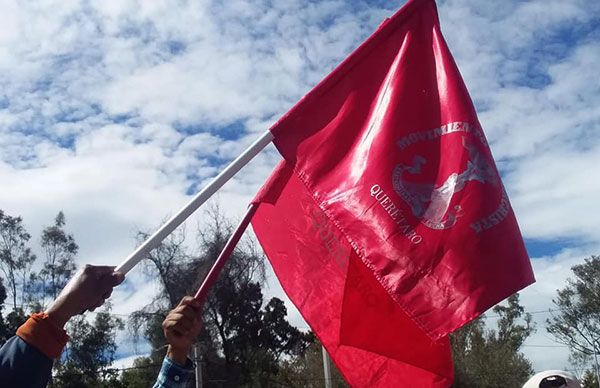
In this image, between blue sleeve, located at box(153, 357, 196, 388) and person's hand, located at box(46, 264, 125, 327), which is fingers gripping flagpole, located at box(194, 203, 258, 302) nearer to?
blue sleeve, located at box(153, 357, 196, 388)


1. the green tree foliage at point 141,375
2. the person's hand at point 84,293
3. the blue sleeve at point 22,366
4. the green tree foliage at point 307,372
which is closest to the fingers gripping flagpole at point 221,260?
the person's hand at point 84,293

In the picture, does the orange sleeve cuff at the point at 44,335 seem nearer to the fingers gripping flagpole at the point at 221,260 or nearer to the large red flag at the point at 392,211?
the fingers gripping flagpole at the point at 221,260

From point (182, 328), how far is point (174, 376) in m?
0.18

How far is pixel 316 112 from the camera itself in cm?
439

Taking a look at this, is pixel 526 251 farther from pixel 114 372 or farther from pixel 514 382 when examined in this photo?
pixel 514 382

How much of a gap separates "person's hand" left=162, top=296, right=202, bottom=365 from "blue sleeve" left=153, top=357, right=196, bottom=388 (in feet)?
0.08

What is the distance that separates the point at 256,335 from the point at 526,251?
33.6m

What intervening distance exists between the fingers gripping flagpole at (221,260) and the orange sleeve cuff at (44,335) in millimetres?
1010

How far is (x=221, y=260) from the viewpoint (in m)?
3.47

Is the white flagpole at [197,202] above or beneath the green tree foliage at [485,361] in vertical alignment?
beneath

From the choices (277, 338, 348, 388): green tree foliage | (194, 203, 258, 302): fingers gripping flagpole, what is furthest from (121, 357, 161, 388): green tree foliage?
(194, 203, 258, 302): fingers gripping flagpole

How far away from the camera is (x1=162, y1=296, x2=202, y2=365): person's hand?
2715 millimetres

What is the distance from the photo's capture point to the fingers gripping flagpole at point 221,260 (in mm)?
3199

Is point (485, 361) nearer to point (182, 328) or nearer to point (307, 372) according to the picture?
point (307, 372)
